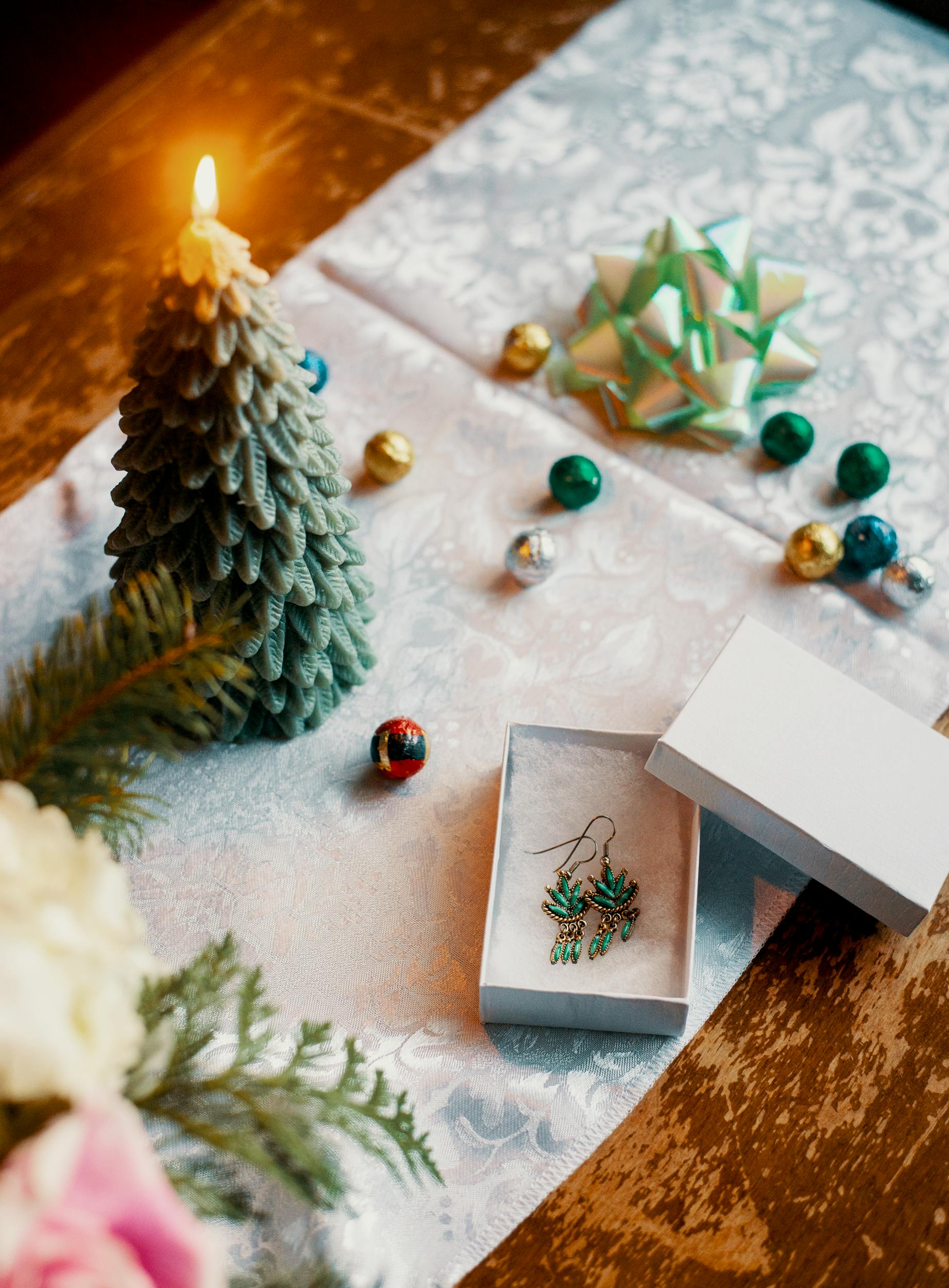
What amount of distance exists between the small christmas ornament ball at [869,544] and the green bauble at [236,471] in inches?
17.2

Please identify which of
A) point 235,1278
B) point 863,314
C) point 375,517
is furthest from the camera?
point 863,314

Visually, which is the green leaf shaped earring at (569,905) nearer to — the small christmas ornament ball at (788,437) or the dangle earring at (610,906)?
the dangle earring at (610,906)

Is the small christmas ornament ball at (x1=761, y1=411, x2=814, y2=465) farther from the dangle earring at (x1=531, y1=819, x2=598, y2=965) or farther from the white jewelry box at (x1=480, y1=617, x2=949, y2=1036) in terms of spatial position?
the dangle earring at (x1=531, y1=819, x2=598, y2=965)

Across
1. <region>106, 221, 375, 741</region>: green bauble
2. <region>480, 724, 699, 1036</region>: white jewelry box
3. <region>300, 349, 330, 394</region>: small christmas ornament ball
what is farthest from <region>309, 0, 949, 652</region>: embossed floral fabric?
<region>106, 221, 375, 741</region>: green bauble

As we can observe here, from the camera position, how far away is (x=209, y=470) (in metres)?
0.66

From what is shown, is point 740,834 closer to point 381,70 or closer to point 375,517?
point 375,517

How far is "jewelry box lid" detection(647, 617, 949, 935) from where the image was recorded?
72 centimetres

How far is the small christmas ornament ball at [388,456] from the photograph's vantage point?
0.97 metres

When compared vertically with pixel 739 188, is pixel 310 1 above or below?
above

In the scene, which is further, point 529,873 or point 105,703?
point 529,873

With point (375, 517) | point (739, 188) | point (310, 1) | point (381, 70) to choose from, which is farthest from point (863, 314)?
point (310, 1)

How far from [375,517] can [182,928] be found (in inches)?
15.9

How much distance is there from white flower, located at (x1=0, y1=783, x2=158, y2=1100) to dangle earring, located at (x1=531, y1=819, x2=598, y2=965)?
0.39 metres

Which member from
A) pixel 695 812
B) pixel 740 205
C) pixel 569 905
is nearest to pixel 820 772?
pixel 695 812
